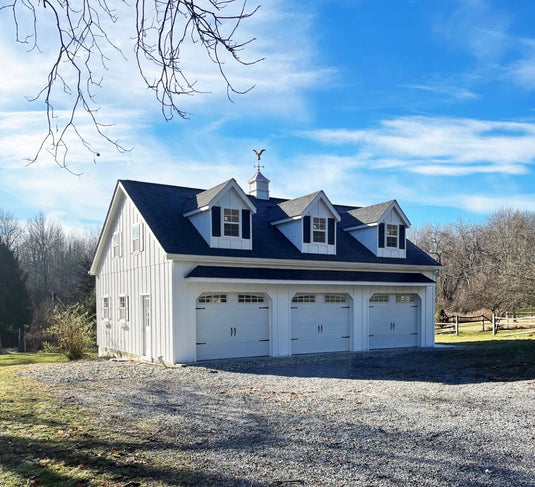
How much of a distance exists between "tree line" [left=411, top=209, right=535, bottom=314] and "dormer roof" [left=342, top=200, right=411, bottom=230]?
35.7 feet

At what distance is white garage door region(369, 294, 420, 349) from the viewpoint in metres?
20.1

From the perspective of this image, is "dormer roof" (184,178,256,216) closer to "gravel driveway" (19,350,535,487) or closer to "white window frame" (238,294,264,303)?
"white window frame" (238,294,264,303)

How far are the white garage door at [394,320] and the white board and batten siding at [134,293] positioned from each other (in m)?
8.61

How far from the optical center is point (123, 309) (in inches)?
763

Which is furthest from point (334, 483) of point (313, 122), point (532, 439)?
point (313, 122)

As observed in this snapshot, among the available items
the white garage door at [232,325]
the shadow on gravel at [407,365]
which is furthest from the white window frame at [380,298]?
the white garage door at [232,325]

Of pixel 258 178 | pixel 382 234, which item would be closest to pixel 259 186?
pixel 258 178

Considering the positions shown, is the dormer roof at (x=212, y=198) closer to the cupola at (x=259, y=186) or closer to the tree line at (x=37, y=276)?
the cupola at (x=259, y=186)

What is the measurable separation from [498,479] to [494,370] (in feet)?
32.7

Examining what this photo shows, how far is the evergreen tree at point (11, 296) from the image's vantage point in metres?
35.0

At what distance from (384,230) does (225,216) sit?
7490 mm

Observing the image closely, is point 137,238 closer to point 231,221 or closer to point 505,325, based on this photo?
point 231,221

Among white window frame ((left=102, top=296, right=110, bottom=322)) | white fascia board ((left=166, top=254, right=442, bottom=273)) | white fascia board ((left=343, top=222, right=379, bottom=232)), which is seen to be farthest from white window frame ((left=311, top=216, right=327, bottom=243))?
white window frame ((left=102, top=296, right=110, bottom=322))

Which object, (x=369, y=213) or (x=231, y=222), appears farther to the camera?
(x=369, y=213)
